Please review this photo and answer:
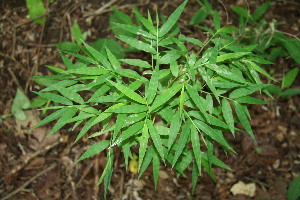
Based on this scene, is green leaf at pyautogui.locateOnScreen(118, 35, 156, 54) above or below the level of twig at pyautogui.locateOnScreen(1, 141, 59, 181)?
above

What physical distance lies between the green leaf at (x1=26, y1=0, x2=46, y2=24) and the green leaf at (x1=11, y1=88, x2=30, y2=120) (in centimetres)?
82

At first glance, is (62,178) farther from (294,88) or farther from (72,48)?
(294,88)

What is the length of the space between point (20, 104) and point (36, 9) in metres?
1.04

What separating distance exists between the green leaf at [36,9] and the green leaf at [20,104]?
0.82 m

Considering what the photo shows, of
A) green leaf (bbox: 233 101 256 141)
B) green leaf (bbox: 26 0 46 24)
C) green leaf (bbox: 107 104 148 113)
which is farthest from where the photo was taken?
green leaf (bbox: 26 0 46 24)

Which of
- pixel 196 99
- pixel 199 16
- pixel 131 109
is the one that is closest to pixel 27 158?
pixel 131 109

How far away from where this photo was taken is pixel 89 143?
2.74 m

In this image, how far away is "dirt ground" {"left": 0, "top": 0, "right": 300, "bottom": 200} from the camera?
265 cm

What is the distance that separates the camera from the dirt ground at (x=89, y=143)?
8.69ft

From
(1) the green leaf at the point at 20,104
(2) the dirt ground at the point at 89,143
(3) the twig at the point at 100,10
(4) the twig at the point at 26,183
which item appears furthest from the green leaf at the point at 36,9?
(4) the twig at the point at 26,183

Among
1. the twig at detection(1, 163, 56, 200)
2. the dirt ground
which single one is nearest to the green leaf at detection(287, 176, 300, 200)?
the dirt ground

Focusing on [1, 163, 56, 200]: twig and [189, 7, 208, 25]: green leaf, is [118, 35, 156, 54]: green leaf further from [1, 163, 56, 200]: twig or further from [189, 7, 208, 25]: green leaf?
[1, 163, 56, 200]: twig

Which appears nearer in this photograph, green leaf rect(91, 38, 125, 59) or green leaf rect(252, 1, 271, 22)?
green leaf rect(91, 38, 125, 59)

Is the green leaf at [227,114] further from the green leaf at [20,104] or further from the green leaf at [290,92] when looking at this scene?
the green leaf at [20,104]
